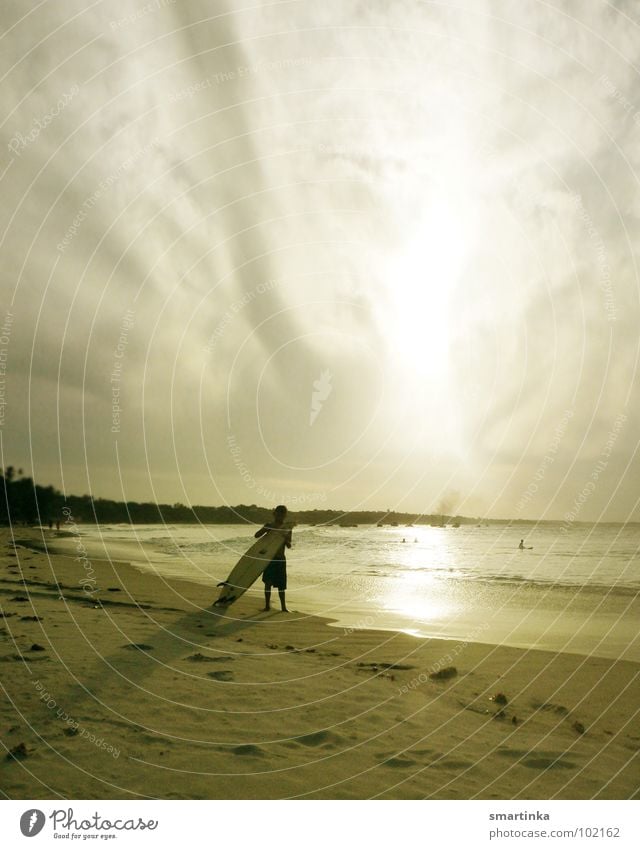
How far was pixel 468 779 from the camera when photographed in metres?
6.06

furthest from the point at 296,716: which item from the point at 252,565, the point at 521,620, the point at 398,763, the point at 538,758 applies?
the point at 521,620

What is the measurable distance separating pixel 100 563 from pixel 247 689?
18344mm

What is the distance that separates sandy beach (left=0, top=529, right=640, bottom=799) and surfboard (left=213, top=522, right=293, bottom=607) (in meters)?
3.17

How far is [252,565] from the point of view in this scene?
1612 cm

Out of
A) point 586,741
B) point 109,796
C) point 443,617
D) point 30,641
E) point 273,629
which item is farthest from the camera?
point 443,617

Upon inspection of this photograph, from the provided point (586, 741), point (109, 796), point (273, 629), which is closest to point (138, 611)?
point (273, 629)

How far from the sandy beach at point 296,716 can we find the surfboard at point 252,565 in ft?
10.4

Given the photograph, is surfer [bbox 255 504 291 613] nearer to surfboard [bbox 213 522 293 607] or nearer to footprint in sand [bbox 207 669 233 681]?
surfboard [bbox 213 522 293 607]

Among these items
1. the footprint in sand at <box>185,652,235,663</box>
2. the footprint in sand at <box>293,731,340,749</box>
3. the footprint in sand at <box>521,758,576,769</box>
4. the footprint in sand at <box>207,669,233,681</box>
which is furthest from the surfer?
the footprint in sand at <box>521,758,576,769</box>

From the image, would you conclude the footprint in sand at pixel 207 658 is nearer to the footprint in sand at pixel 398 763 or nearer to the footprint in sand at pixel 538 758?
the footprint in sand at pixel 398 763

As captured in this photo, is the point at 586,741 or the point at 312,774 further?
the point at 586,741

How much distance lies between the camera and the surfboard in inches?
592

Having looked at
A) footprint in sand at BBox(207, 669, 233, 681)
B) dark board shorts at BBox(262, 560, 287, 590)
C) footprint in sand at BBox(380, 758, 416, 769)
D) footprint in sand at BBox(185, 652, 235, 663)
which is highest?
dark board shorts at BBox(262, 560, 287, 590)
